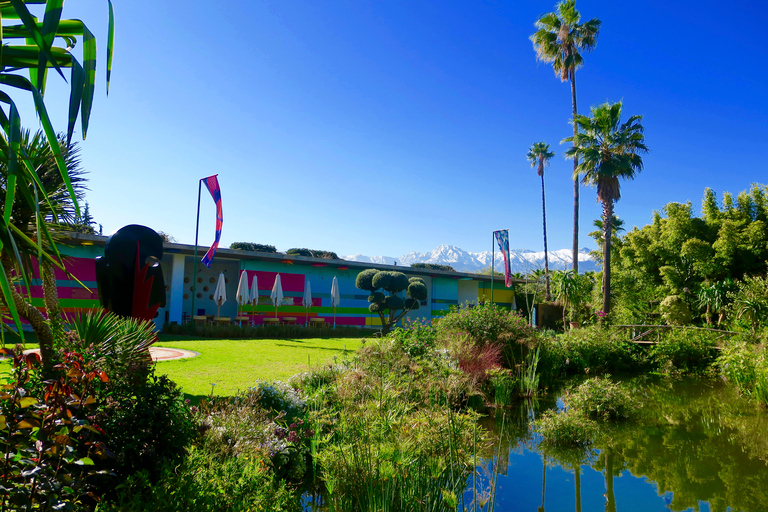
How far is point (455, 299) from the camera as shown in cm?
2870

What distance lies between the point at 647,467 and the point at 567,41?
25194 millimetres

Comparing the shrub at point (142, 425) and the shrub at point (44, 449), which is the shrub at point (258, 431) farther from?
the shrub at point (44, 449)

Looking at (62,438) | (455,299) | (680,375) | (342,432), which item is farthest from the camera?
(455,299)

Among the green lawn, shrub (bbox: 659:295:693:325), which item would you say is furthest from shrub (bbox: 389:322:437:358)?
shrub (bbox: 659:295:693:325)

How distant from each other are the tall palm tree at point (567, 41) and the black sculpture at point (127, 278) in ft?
72.1

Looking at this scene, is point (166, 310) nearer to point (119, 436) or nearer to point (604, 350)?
point (604, 350)

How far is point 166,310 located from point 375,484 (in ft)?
56.3

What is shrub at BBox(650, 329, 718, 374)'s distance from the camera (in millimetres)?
12234

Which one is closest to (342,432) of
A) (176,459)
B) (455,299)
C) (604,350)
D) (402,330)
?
(176,459)

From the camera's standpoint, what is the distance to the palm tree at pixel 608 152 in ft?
61.8

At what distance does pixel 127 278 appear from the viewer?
5.93m

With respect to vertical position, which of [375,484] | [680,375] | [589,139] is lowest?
[680,375]

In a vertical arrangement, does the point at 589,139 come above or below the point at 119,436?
above

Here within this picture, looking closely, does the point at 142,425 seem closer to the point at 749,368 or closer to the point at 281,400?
the point at 281,400
